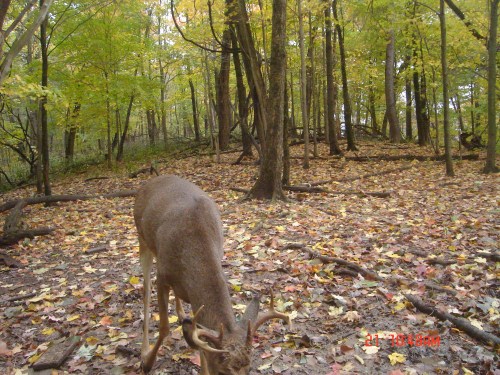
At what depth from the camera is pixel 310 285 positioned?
A: 5199 mm

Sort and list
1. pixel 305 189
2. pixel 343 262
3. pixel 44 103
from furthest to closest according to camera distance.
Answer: pixel 44 103, pixel 305 189, pixel 343 262

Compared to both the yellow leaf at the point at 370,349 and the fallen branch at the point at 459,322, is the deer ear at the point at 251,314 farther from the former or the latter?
the fallen branch at the point at 459,322

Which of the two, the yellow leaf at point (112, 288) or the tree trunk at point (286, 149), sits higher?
the tree trunk at point (286, 149)

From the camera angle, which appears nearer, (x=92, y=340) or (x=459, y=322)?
(x=459, y=322)

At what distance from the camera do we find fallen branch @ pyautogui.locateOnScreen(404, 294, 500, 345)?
12.4 feet

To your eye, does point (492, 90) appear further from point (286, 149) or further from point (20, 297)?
point (20, 297)

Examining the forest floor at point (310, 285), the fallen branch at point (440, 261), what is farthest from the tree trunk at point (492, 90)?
the fallen branch at point (440, 261)

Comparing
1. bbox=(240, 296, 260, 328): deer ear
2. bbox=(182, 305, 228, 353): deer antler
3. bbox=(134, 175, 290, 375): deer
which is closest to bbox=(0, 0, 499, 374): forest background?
bbox=(134, 175, 290, 375): deer

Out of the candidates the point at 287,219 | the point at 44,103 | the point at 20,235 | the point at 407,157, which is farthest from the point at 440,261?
the point at 44,103

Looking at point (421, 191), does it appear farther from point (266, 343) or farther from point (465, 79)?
point (266, 343)

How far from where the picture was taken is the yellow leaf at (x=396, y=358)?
3.64m

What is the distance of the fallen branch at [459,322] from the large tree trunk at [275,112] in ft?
18.4

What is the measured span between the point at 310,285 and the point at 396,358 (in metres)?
1.65

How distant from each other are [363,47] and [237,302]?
2016 centimetres
